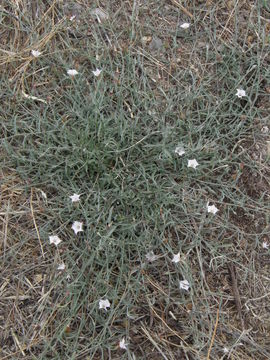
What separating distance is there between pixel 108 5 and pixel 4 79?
813mm

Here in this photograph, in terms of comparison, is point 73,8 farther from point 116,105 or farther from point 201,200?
point 201,200

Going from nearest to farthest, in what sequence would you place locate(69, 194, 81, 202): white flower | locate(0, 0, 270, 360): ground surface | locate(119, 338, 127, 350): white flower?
locate(119, 338, 127, 350): white flower → locate(0, 0, 270, 360): ground surface → locate(69, 194, 81, 202): white flower

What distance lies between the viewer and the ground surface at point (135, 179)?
2.30 metres

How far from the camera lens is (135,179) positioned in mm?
2498

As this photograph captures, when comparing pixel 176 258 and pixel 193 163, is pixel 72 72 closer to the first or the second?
pixel 193 163

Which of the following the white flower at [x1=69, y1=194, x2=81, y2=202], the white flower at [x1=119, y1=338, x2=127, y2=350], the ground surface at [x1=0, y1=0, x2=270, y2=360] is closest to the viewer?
the white flower at [x1=119, y1=338, x2=127, y2=350]

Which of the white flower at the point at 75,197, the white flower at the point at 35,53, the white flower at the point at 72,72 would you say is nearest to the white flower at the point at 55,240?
the white flower at the point at 75,197

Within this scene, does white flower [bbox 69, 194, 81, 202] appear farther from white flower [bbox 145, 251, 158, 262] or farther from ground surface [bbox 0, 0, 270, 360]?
white flower [bbox 145, 251, 158, 262]

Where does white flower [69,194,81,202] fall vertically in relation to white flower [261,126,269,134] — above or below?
below

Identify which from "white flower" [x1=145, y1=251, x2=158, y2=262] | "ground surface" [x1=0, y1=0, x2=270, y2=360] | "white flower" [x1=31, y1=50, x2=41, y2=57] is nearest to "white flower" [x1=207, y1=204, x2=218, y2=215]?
"ground surface" [x1=0, y1=0, x2=270, y2=360]

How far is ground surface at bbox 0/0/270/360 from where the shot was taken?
2.30 meters

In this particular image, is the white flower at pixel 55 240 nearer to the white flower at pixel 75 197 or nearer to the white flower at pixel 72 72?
the white flower at pixel 75 197

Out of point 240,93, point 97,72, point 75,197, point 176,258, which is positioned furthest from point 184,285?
point 97,72

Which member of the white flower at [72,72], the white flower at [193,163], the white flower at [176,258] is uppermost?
the white flower at [72,72]
